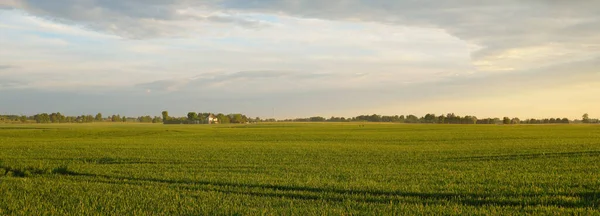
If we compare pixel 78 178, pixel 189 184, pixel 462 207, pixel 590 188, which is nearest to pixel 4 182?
pixel 78 178

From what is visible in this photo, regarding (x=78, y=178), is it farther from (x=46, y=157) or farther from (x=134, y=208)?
(x=46, y=157)

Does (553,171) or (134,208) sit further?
(553,171)

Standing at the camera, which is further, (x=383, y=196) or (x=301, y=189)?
(x=301, y=189)

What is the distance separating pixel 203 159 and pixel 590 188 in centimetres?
2173

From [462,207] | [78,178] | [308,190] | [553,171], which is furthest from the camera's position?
[553,171]

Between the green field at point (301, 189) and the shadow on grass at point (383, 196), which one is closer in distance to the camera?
the green field at point (301, 189)

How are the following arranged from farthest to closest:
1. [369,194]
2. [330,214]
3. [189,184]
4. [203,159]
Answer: [203,159] → [189,184] → [369,194] → [330,214]

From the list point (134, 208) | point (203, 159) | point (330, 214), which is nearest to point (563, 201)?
point (330, 214)

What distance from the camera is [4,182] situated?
19.0 m

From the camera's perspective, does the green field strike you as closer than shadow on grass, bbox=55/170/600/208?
Yes

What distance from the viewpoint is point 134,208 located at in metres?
13.7

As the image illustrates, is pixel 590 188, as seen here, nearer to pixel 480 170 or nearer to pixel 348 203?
pixel 480 170

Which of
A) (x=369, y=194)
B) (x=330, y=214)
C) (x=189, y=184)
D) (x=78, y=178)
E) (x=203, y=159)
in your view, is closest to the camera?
(x=330, y=214)

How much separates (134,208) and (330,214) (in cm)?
570
